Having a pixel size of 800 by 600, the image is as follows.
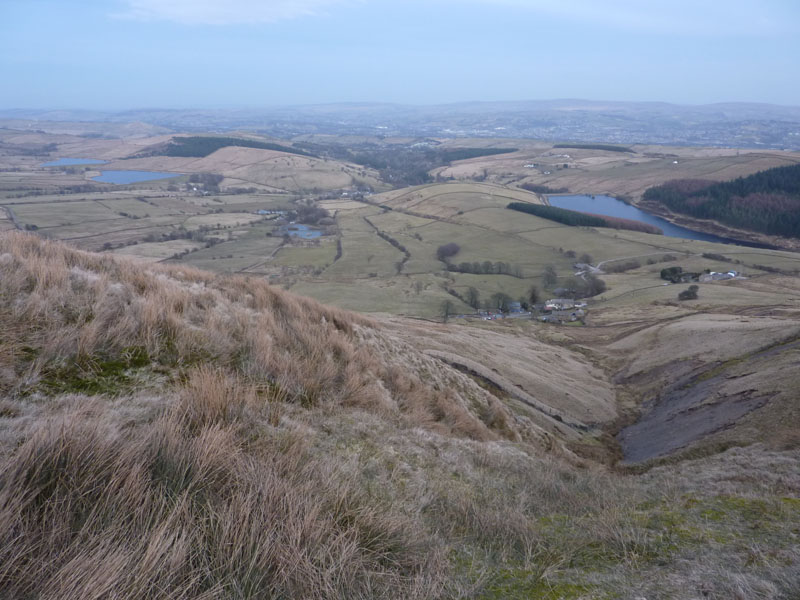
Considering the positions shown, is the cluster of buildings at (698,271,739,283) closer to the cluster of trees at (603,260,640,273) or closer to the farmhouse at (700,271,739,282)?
the farmhouse at (700,271,739,282)

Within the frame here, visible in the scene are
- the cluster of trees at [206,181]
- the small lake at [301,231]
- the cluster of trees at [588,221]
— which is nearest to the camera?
the small lake at [301,231]

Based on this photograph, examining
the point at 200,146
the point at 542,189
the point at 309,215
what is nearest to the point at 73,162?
the point at 200,146

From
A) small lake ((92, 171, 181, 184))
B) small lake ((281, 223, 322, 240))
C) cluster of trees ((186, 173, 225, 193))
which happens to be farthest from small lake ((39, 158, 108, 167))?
small lake ((281, 223, 322, 240))

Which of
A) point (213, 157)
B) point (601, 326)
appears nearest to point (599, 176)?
point (601, 326)

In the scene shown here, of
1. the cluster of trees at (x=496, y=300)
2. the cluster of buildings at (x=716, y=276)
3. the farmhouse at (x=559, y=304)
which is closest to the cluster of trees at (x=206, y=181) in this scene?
the cluster of trees at (x=496, y=300)

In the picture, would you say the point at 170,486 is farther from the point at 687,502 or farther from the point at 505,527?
the point at 687,502

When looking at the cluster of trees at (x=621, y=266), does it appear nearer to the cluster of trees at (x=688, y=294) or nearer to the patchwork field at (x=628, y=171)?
the cluster of trees at (x=688, y=294)
